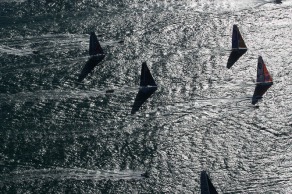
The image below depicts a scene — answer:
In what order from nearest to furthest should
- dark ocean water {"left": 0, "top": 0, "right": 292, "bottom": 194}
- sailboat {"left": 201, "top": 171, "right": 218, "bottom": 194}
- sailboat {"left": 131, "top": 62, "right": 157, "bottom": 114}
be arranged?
1. sailboat {"left": 201, "top": 171, "right": 218, "bottom": 194}
2. dark ocean water {"left": 0, "top": 0, "right": 292, "bottom": 194}
3. sailboat {"left": 131, "top": 62, "right": 157, "bottom": 114}

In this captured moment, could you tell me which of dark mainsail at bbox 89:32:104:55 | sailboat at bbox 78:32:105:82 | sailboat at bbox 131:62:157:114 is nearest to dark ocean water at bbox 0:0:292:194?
sailboat at bbox 131:62:157:114

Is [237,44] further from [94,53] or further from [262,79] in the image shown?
[94,53]

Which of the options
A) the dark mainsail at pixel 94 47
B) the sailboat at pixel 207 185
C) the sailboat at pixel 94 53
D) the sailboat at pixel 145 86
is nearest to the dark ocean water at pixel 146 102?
the sailboat at pixel 145 86

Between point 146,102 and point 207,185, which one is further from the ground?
point 146,102

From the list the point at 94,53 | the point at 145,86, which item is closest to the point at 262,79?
the point at 145,86

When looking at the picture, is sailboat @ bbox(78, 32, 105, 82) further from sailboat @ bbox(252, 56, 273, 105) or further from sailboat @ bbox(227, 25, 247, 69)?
sailboat @ bbox(252, 56, 273, 105)

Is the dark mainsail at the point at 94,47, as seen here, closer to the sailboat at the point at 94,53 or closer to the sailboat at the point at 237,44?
the sailboat at the point at 94,53
